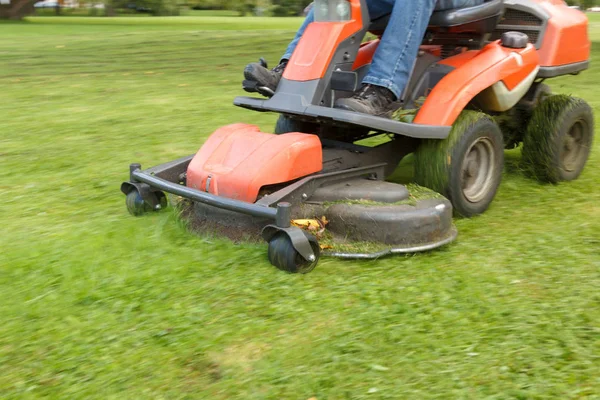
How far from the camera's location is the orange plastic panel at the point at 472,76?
308 centimetres

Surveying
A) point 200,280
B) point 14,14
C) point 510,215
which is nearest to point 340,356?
point 200,280

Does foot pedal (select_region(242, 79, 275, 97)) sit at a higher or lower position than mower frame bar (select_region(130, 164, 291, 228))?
higher

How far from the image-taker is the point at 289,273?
2572mm

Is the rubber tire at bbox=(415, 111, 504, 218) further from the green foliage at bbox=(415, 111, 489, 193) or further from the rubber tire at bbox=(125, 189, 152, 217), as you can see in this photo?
the rubber tire at bbox=(125, 189, 152, 217)

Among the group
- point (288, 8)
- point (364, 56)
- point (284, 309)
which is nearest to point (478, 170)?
point (364, 56)

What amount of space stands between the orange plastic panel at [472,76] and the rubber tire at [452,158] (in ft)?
0.31

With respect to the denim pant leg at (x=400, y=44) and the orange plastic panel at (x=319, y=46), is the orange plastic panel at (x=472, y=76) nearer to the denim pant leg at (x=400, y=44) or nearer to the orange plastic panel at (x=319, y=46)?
the denim pant leg at (x=400, y=44)

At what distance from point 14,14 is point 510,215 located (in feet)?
80.6

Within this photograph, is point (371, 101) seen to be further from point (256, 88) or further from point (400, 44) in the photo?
point (256, 88)

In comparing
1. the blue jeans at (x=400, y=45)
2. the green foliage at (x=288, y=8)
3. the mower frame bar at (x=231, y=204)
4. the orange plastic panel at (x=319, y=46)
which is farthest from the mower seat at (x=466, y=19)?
the green foliage at (x=288, y=8)

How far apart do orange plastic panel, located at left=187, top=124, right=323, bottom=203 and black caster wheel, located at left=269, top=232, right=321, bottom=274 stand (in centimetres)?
26

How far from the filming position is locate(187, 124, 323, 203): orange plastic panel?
2.79 meters

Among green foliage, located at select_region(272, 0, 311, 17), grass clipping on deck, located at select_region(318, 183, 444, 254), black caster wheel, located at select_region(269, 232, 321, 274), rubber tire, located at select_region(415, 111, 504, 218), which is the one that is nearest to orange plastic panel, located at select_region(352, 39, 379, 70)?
rubber tire, located at select_region(415, 111, 504, 218)

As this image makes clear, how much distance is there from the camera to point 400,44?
3098 mm
